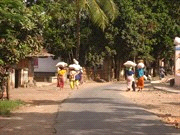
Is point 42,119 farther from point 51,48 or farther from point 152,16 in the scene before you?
point 152,16

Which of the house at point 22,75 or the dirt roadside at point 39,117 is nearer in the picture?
the dirt roadside at point 39,117

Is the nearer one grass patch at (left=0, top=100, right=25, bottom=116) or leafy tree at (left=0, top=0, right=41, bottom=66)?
leafy tree at (left=0, top=0, right=41, bottom=66)

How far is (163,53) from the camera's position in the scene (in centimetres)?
4888

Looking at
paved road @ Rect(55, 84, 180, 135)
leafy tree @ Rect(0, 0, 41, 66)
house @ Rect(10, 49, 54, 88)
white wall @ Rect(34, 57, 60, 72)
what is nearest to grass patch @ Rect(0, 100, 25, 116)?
leafy tree @ Rect(0, 0, 41, 66)

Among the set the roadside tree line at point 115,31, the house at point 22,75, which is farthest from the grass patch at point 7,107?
the roadside tree line at point 115,31

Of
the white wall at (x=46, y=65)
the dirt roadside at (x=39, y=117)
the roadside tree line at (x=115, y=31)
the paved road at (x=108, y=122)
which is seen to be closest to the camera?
the paved road at (x=108, y=122)

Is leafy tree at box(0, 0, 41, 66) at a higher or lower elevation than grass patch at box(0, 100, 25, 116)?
higher

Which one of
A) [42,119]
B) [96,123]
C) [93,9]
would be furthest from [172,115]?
[93,9]

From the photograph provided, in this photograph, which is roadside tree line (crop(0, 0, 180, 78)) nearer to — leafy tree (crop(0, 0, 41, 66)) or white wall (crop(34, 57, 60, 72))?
white wall (crop(34, 57, 60, 72))

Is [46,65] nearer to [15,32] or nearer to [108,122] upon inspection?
[15,32]

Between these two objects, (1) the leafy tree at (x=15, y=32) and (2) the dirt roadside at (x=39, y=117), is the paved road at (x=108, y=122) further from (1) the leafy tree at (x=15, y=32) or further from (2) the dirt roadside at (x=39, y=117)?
(1) the leafy tree at (x=15, y=32)

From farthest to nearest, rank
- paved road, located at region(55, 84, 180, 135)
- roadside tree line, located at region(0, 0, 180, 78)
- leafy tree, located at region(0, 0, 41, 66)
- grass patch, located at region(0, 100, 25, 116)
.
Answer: roadside tree line, located at region(0, 0, 180, 78)
grass patch, located at region(0, 100, 25, 116)
leafy tree, located at region(0, 0, 41, 66)
paved road, located at region(55, 84, 180, 135)

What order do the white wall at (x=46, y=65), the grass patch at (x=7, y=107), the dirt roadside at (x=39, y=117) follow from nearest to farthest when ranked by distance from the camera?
1. the dirt roadside at (x=39, y=117)
2. the grass patch at (x=7, y=107)
3. the white wall at (x=46, y=65)

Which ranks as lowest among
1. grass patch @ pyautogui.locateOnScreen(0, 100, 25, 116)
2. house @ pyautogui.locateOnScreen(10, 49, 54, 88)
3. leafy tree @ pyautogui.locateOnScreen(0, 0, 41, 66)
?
grass patch @ pyautogui.locateOnScreen(0, 100, 25, 116)
